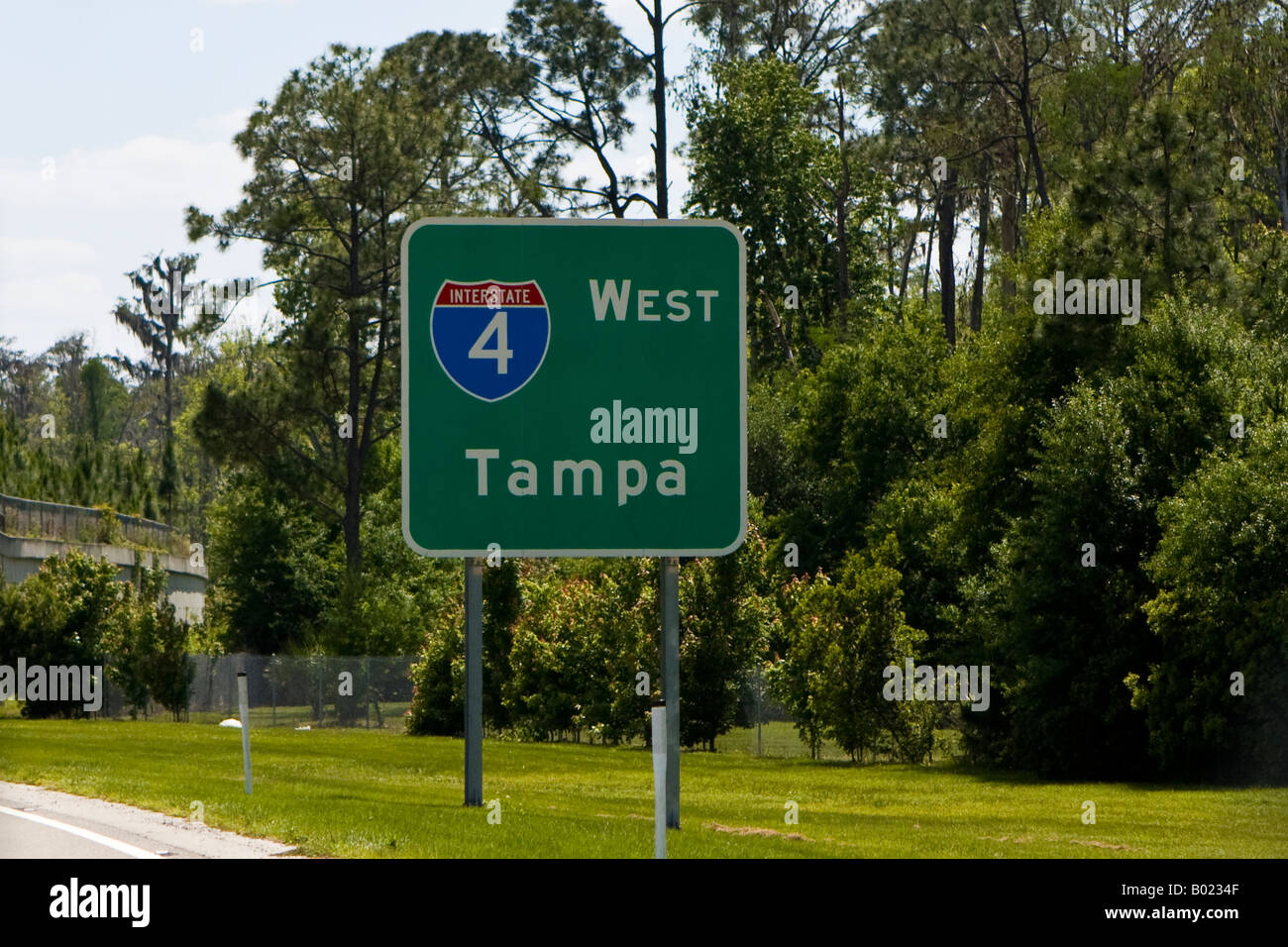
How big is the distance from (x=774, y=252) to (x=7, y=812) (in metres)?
→ 45.7

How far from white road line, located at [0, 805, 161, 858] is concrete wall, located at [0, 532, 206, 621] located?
2500cm

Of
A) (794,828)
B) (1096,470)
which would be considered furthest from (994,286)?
(794,828)

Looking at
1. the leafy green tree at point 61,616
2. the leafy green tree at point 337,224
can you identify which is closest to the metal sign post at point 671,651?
the leafy green tree at point 61,616

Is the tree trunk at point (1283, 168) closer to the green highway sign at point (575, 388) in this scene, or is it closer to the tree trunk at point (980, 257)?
the tree trunk at point (980, 257)

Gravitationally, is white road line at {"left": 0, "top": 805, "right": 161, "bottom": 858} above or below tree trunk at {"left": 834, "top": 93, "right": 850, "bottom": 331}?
below

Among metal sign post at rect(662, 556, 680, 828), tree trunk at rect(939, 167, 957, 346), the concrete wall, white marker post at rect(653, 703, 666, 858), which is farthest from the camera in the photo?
tree trunk at rect(939, 167, 957, 346)

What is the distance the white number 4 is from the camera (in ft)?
49.3

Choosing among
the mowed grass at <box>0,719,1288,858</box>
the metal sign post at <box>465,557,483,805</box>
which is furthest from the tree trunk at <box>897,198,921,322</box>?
the metal sign post at <box>465,557,483,805</box>

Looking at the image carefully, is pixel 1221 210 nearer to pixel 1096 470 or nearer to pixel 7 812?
pixel 1096 470

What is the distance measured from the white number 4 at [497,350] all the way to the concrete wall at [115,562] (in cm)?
2702

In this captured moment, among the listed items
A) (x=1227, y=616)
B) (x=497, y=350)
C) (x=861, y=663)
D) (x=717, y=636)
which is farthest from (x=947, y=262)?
(x=497, y=350)

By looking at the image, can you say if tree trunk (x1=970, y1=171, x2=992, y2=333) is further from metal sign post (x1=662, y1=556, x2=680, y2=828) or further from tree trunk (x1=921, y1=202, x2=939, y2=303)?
metal sign post (x1=662, y1=556, x2=680, y2=828)

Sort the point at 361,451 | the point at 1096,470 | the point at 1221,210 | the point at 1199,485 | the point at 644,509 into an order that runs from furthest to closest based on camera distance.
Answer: the point at 361,451 < the point at 1221,210 < the point at 1096,470 < the point at 1199,485 < the point at 644,509
